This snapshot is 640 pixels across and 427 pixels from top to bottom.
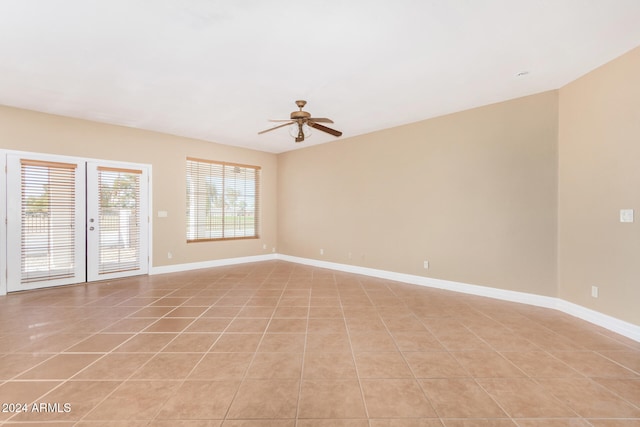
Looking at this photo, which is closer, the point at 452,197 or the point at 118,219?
the point at 452,197

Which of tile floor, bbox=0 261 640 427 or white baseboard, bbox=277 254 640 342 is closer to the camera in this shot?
tile floor, bbox=0 261 640 427

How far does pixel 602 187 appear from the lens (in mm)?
3059

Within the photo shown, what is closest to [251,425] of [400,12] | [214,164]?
[400,12]

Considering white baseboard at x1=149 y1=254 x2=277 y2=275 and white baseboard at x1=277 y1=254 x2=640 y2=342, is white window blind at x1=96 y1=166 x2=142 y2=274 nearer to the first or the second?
Answer: white baseboard at x1=149 y1=254 x2=277 y2=275

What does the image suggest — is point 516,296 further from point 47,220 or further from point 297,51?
point 47,220

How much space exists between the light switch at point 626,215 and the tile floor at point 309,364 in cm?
121

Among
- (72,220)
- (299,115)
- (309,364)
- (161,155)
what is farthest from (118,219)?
(309,364)

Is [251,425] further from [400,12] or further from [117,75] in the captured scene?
[117,75]

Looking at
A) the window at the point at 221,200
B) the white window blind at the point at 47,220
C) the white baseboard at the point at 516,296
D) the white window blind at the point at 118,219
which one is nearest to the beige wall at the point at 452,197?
the white baseboard at the point at 516,296

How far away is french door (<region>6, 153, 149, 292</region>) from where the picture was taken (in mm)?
4137

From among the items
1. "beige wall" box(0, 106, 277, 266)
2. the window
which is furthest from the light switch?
the window

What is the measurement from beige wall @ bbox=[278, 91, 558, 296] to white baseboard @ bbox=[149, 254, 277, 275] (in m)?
1.49

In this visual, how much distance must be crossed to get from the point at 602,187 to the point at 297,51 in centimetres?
369

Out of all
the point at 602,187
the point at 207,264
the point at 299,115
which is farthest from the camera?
the point at 207,264
